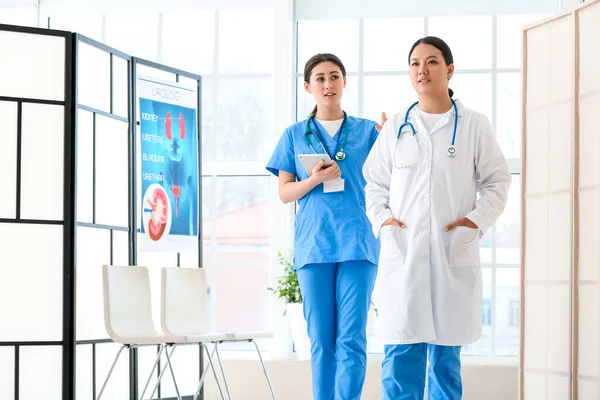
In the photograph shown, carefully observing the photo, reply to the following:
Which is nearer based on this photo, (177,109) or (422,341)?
(422,341)

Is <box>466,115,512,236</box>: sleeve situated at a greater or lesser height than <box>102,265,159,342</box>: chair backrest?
greater

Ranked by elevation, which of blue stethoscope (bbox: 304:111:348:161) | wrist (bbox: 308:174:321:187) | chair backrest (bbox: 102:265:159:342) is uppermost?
blue stethoscope (bbox: 304:111:348:161)

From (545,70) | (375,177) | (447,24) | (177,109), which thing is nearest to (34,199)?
(177,109)

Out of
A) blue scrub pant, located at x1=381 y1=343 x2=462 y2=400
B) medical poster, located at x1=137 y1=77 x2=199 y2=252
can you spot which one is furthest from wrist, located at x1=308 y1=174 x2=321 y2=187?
medical poster, located at x1=137 y1=77 x2=199 y2=252

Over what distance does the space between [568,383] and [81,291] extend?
2.47 m

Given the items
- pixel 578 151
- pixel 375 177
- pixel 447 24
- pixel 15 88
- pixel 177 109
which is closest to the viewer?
pixel 375 177

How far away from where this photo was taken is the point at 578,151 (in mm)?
3992

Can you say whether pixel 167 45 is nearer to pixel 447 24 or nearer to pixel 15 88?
pixel 447 24

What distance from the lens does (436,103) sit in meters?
3.23

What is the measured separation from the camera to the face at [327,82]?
386 cm

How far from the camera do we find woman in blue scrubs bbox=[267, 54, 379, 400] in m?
3.61

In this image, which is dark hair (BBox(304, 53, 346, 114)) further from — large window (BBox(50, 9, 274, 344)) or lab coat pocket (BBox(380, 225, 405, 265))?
large window (BBox(50, 9, 274, 344))

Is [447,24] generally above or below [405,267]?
above

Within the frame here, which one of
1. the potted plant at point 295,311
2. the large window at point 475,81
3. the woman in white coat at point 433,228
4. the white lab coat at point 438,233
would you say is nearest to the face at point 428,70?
the woman in white coat at point 433,228
